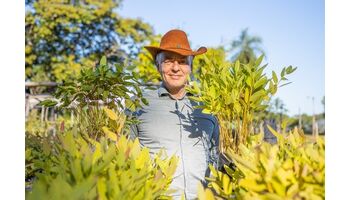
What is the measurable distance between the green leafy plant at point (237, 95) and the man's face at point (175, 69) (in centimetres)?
64

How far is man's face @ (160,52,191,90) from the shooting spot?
202cm

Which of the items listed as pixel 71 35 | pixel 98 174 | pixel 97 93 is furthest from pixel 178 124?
pixel 71 35

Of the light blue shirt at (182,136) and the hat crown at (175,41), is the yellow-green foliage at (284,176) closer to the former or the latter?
the light blue shirt at (182,136)

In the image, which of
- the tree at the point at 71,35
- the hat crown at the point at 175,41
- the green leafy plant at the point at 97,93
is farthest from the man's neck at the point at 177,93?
the tree at the point at 71,35

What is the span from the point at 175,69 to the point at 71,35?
10.7 meters

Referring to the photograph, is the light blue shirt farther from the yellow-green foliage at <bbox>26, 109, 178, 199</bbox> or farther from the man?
the yellow-green foliage at <bbox>26, 109, 178, 199</bbox>

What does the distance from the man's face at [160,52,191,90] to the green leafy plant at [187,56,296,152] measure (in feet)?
2.09

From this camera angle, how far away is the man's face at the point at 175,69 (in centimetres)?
202

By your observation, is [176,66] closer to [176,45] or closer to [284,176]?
[176,45]

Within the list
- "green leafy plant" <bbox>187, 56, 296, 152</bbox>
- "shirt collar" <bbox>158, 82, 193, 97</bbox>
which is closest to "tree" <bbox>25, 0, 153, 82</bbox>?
"shirt collar" <bbox>158, 82, 193, 97</bbox>
